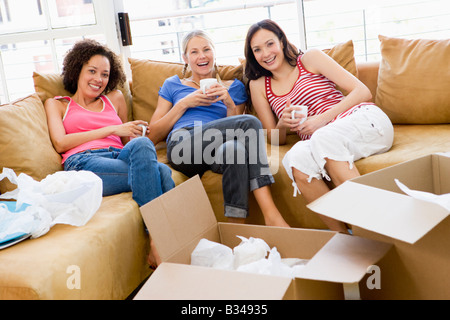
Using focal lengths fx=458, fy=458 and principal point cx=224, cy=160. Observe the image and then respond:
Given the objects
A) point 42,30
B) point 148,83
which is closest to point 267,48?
point 148,83

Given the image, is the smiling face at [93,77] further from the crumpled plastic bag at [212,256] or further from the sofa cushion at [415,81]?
the sofa cushion at [415,81]

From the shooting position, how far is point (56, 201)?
1521 millimetres

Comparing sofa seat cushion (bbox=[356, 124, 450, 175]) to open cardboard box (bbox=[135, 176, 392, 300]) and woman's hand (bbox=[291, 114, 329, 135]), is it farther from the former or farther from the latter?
open cardboard box (bbox=[135, 176, 392, 300])

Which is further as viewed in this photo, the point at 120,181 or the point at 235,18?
the point at 235,18

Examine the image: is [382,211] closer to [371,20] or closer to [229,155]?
[229,155]

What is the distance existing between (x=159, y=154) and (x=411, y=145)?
3.98 feet

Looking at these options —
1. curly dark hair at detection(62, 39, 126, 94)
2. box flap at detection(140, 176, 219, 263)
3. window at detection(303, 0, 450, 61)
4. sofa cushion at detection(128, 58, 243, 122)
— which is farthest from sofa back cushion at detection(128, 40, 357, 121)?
box flap at detection(140, 176, 219, 263)

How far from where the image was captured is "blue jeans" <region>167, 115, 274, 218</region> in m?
1.83

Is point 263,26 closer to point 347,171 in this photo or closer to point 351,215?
point 347,171

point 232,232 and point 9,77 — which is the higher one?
point 9,77

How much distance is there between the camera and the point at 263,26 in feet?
7.16

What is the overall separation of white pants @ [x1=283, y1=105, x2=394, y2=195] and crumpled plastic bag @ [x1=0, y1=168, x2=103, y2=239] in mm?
756
